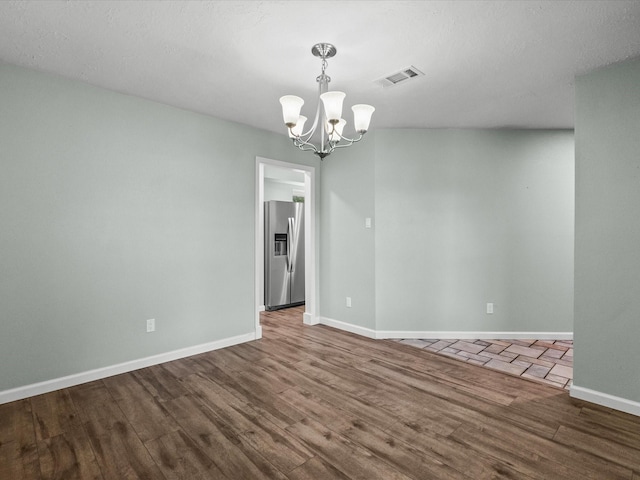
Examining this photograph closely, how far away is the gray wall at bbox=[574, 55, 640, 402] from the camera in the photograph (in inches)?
94.3

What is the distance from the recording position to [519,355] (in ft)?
11.6

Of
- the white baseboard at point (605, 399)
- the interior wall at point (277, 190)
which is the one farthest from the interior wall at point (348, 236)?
the white baseboard at point (605, 399)

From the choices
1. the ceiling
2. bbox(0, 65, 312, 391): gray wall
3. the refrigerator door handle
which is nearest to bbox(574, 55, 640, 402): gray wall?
the ceiling

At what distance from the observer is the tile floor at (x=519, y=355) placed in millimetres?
3061

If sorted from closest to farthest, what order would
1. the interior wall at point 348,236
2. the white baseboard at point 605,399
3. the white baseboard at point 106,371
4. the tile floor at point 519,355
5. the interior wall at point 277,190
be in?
the white baseboard at point 605,399 → the white baseboard at point 106,371 → the tile floor at point 519,355 → the interior wall at point 348,236 → the interior wall at point 277,190

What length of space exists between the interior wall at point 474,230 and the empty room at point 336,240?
27 millimetres

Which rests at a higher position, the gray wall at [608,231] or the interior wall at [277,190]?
the interior wall at [277,190]

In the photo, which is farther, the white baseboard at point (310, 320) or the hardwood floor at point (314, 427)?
the white baseboard at point (310, 320)

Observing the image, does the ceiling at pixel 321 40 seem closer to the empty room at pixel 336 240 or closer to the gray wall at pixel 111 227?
the empty room at pixel 336 240

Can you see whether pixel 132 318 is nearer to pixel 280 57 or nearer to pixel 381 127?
pixel 280 57

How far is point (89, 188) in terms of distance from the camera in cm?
289

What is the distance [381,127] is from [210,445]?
3601 millimetres

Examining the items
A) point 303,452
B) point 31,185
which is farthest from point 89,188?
point 303,452

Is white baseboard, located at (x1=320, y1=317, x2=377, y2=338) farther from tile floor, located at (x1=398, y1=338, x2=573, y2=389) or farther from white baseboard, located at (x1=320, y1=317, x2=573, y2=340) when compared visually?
tile floor, located at (x1=398, y1=338, x2=573, y2=389)
